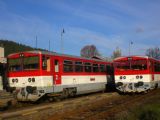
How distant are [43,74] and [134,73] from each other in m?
8.08

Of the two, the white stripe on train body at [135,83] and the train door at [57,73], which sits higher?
the train door at [57,73]

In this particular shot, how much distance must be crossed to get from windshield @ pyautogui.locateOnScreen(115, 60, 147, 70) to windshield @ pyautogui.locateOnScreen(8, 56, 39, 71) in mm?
8164

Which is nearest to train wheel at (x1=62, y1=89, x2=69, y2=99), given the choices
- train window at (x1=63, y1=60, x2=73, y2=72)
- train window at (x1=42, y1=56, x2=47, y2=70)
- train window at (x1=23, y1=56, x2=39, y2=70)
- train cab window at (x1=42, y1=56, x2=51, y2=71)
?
train window at (x1=63, y1=60, x2=73, y2=72)

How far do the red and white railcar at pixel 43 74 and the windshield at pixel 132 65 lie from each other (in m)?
3.44

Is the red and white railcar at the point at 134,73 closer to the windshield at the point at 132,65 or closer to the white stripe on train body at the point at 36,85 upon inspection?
the windshield at the point at 132,65

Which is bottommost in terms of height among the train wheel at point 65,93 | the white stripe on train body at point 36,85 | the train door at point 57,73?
the train wheel at point 65,93

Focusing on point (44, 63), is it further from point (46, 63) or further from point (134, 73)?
point (134, 73)

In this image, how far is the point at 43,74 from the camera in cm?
1922

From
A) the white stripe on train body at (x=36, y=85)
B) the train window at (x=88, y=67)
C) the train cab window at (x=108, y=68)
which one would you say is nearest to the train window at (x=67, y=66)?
the white stripe on train body at (x=36, y=85)

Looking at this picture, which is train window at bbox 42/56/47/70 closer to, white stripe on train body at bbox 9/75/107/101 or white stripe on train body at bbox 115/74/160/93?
white stripe on train body at bbox 9/75/107/101

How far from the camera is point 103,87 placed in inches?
1130

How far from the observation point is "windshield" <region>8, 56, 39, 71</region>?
19.5 meters

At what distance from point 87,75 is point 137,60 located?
3.85 m

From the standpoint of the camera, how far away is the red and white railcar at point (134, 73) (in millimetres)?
24266
